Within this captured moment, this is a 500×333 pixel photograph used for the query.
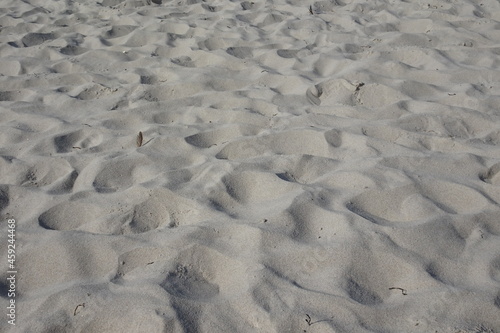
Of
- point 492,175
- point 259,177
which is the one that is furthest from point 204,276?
point 492,175

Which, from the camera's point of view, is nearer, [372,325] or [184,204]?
[372,325]

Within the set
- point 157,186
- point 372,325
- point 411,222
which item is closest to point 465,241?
point 411,222

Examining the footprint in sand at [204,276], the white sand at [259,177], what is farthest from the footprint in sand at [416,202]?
the footprint in sand at [204,276]

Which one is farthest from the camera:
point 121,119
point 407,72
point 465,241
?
point 407,72

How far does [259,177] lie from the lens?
2.38m

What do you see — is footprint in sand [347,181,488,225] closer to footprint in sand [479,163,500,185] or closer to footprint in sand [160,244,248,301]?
footprint in sand [479,163,500,185]

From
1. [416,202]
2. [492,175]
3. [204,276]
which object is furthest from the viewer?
[492,175]

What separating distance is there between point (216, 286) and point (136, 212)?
601 millimetres

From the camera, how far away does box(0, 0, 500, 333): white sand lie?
1.71 m

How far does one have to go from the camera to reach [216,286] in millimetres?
1815

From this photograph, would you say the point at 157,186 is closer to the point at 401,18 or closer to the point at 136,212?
the point at 136,212

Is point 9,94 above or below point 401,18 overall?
below

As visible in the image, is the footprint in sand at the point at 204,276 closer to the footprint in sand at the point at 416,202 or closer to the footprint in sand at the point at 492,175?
the footprint in sand at the point at 416,202

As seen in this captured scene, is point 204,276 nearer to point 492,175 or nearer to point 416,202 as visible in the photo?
point 416,202
